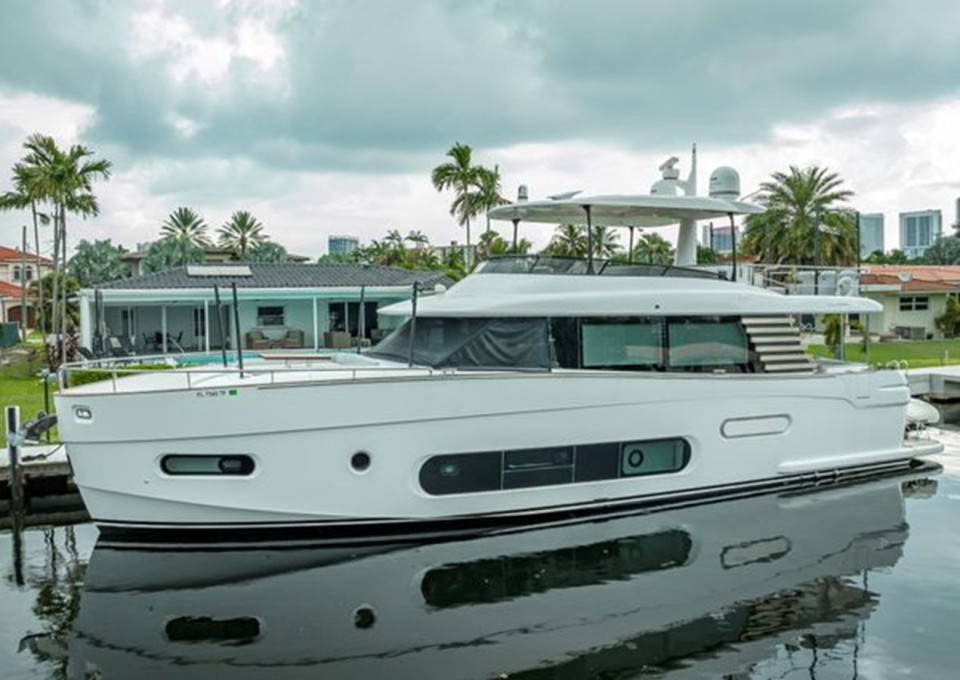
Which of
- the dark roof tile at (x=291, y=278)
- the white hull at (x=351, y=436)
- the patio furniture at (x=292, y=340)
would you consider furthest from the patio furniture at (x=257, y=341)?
the white hull at (x=351, y=436)

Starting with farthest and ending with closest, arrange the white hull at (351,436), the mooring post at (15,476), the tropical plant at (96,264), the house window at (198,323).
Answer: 1. the tropical plant at (96,264)
2. the house window at (198,323)
3. the mooring post at (15,476)
4. the white hull at (351,436)

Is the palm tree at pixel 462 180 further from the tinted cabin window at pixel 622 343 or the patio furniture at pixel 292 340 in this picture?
the tinted cabin window at pixel 622 343

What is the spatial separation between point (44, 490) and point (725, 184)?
10544mm

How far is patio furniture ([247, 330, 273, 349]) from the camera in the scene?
24.3m

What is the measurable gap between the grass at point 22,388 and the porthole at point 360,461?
690 centimetres

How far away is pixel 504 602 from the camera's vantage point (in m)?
7.92

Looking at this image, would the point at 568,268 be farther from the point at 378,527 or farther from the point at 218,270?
the point at 218,270

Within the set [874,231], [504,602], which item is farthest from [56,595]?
[874,231]

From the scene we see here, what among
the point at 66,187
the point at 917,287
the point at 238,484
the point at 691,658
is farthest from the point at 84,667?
the point at 917,287

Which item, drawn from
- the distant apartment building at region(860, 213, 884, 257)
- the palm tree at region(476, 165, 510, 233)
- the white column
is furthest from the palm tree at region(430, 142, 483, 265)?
the distant apartment building at region(860, 213, 884, 257)

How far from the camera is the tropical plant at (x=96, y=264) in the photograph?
43.4m

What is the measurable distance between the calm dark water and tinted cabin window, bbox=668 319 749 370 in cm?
189

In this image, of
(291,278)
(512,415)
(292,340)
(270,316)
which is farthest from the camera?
(291,278)

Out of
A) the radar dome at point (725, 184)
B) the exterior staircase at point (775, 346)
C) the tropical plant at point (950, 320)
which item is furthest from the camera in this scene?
the tropical plant at point (950, 320)
